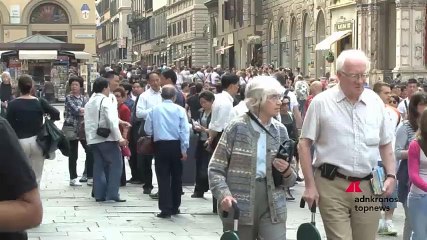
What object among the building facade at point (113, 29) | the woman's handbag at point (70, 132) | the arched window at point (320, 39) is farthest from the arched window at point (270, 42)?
the building facade at point (113, 29)

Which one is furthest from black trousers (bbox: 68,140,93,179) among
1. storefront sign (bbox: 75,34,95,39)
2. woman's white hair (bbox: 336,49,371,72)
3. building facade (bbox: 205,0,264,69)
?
storefront sign (bbox: 75,34,95,39)

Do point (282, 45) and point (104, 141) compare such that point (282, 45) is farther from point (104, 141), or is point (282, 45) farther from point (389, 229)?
point (389, 229)

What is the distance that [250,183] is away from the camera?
6.27 m

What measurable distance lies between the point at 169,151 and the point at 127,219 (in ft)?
3.23

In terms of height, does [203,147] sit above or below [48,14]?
below

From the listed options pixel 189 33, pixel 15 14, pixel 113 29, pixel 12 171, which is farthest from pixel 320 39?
pixel 113 29

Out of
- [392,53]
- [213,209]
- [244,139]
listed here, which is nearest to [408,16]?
[392,53]

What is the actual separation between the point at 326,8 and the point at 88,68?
1210cm

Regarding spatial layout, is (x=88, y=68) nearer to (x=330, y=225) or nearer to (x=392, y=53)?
(x=392, y=53)

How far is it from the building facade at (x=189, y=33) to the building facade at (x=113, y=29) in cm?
1617

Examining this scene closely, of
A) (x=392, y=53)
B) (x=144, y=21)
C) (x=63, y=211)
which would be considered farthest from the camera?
(x=144, y=21)

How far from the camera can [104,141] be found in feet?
42.2

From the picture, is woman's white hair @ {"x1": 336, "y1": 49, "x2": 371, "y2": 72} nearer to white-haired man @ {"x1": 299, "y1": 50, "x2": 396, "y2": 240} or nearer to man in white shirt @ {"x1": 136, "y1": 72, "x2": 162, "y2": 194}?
white-haired man @ {"x1": 299, "y1": 50, "x2": 396, "y2": 240}

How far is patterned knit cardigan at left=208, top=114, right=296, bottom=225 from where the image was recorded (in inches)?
246
